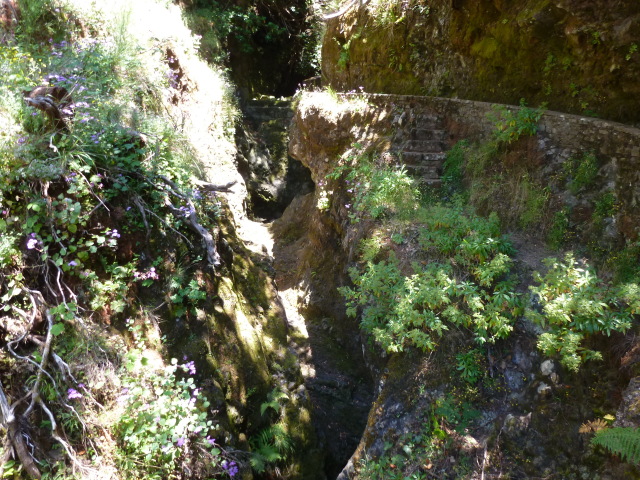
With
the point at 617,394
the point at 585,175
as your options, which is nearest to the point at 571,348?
the point at 617,394

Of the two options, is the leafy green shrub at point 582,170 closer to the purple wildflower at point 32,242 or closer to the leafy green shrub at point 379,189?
the leafy green shrub at point 379,189

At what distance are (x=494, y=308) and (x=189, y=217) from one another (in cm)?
391

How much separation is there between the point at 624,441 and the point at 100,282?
4908mm

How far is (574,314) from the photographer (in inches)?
158

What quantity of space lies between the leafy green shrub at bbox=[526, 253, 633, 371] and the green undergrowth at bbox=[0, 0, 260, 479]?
3.47 metres

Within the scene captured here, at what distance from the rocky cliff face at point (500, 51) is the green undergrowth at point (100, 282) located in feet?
16.0

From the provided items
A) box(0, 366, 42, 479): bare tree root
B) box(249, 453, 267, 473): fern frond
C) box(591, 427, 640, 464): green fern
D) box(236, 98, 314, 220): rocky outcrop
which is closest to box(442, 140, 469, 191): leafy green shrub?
box(591, 427, 640, 464): green fern

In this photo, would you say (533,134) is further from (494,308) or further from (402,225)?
(494,308)

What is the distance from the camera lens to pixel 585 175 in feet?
16.6

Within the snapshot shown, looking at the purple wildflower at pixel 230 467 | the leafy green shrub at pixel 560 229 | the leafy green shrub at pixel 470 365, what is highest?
the leafy green shrub at pixel 560 229

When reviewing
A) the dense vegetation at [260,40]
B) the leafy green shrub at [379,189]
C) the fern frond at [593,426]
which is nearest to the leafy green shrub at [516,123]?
the leafy green shrub at [379,189]

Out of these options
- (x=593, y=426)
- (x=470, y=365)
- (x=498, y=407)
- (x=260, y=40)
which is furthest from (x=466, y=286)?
(x=260, y=40)

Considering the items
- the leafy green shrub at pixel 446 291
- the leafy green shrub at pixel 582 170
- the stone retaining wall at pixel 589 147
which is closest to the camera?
the leafy green shrub at pixel 446 291

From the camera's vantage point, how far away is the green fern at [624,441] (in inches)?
112
